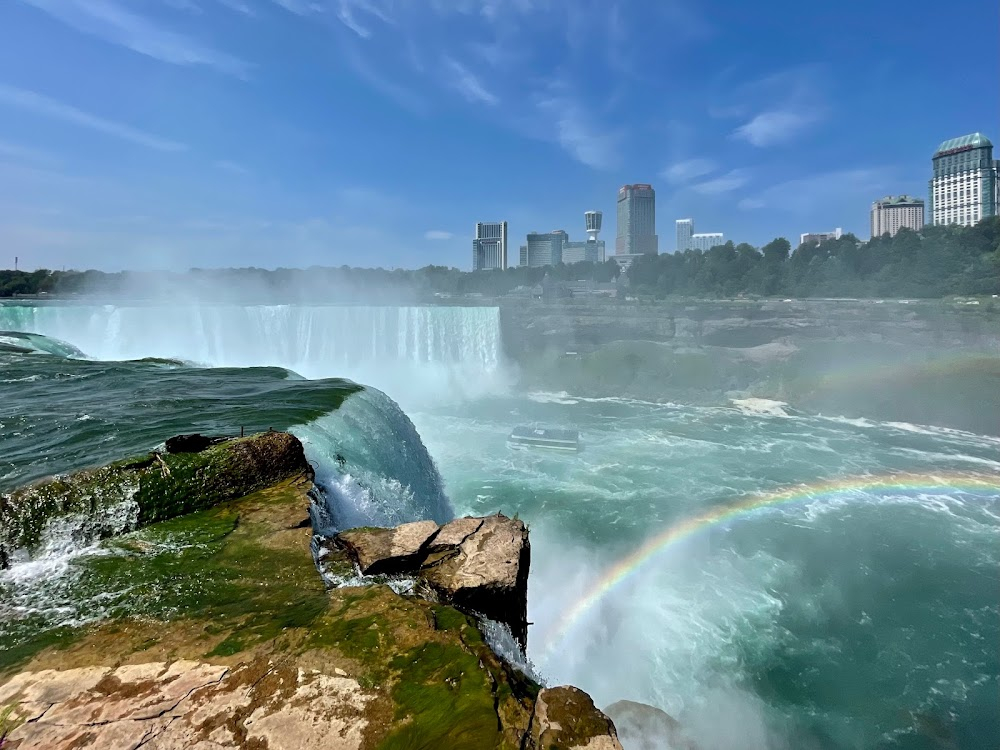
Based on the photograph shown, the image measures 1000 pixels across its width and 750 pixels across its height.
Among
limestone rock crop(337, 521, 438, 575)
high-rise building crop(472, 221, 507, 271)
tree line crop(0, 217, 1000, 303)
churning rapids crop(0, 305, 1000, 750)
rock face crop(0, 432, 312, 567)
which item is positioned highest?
high-rise building crop(472, 221, 507, 271)

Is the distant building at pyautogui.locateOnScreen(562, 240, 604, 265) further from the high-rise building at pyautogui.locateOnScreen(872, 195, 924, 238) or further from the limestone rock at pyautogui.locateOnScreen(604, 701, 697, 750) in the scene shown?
the limestone rock at pyautogui.locateOnScreen(604, 701, 697, 750)

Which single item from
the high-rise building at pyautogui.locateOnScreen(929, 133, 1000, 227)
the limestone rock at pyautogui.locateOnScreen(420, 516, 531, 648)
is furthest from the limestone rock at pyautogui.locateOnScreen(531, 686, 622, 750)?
the high-rise building at pyautogui.locateOnScreen(929, 133, 1000, 227)

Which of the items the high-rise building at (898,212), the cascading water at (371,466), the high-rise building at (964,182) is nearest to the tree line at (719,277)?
the cascading water at (371,466)

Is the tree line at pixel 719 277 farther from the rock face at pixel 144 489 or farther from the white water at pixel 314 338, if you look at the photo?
the rock face at pixel 144 489

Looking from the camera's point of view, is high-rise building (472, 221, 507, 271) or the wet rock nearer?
the wet rock

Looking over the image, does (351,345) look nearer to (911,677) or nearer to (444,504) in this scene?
(444,504)

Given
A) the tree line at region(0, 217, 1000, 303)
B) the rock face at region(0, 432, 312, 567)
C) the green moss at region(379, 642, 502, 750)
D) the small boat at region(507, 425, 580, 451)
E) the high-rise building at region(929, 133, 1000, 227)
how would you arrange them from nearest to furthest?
the green moss at region(379, 642, 502, 750) → the rock face at region(0, 432, 312, 567) → the small boat at region(507, 425, 580, 451) → the tree line at region(0, 217, 1000, 303) → the high-rise building at region(929, 133, 1000, 227)

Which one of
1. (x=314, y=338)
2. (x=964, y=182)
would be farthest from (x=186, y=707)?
(x=964, y=182)
